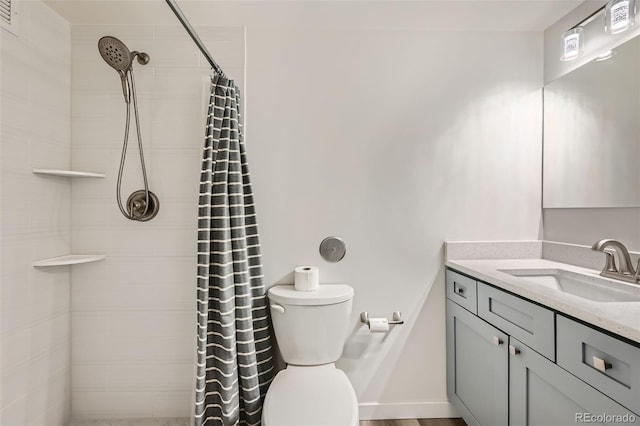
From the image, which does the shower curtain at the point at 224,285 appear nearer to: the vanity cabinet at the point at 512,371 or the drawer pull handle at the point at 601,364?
the vanity cabinet at the point at 512,371

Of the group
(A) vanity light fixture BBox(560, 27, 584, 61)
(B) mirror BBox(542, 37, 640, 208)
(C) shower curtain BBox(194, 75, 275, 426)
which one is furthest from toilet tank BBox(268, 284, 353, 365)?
(A) vanity light fixture BBox(560, 27, 584, 61)

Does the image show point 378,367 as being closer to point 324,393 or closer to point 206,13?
point 324,393

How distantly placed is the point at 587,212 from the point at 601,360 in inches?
40.8

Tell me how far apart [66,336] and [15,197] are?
799mm

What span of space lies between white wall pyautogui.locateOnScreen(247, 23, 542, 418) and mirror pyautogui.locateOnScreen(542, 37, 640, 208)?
112 mm

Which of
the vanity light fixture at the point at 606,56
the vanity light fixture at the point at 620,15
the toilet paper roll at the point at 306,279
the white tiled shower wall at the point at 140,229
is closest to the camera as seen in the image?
the vanity light fixture at the point at 620,15

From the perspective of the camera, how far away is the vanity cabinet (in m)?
1.12

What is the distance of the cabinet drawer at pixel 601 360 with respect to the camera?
937 millimetres

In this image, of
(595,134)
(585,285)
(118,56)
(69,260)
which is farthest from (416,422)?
(118,56)

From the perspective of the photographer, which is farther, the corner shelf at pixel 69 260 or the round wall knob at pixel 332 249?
the round wall knob at pixel 332 249

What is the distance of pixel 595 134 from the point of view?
1.75m

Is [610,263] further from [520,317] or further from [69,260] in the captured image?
[69,260]

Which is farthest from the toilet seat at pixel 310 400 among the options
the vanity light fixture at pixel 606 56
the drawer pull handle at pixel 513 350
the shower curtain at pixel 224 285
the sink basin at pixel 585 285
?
the vanity light fixture at pixel 606 56

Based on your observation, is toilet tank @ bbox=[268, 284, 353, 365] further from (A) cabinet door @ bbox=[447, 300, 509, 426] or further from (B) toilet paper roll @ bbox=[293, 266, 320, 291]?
(A) cabinet door @ bbox=[447, 300, 509, 426]
